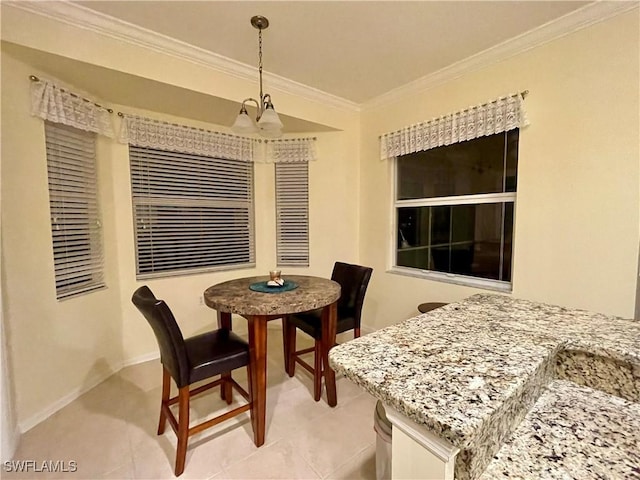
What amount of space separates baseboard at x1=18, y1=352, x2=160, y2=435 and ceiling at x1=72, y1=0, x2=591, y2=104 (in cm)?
256

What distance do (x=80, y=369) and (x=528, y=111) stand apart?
3768 mm

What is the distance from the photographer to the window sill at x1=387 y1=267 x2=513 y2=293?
2312 mm

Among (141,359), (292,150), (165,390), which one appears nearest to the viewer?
(165,390)

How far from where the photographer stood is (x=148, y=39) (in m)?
1.98

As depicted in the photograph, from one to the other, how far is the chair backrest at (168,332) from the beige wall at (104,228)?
0.98 meters

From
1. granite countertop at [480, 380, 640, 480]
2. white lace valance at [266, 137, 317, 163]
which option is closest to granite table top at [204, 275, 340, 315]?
granite countertop at [480, 380, 640, 480]

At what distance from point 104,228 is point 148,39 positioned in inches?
58.6

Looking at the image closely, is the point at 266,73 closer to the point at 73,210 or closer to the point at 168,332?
the point at 73,210

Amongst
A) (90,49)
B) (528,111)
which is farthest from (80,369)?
(528,111)

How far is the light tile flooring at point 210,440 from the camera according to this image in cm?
152

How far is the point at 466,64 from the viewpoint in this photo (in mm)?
2309

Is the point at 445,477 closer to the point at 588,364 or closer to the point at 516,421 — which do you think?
the point at 516,421

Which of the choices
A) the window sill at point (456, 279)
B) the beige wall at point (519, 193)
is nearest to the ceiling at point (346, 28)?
the beige wall at point (519, 193)

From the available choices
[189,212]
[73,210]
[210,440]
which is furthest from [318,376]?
[73,210]
